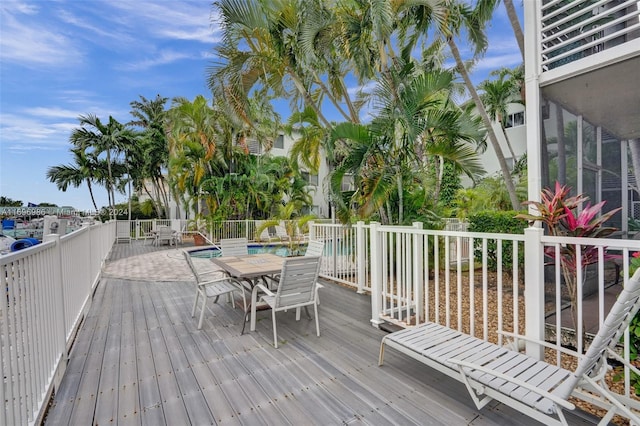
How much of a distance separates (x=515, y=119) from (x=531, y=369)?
17.5 m

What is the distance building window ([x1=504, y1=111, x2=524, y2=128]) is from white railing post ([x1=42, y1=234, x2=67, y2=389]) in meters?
18.5

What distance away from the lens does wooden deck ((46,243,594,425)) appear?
2307mm

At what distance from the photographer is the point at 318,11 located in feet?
19.9

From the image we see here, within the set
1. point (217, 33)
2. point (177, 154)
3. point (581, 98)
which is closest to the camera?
point (581, 98)

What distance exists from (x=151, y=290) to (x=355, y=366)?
5.05 metres

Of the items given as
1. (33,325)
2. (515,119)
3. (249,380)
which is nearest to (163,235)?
(33,325)

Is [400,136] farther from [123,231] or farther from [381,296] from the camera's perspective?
[123,231]

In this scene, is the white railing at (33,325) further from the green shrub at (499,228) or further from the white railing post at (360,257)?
the green shrub at (499,228)

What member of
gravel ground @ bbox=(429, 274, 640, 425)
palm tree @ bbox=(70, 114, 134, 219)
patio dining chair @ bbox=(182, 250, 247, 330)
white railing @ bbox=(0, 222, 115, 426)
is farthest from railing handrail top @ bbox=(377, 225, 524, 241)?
palm tree @ bbox=(70, 114, 134, 219)

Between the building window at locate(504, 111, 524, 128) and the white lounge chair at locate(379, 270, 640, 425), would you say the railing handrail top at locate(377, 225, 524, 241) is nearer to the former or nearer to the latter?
the white lounge chair at locate(379, 270, 640, 425)

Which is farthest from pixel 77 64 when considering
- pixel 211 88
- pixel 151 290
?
pixel 151 290

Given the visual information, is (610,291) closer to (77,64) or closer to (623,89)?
(623,89)

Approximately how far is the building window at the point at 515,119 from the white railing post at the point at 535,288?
53.1ft

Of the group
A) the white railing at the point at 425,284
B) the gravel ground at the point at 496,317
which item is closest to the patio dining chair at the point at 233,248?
the white railing at the point at 425,284
